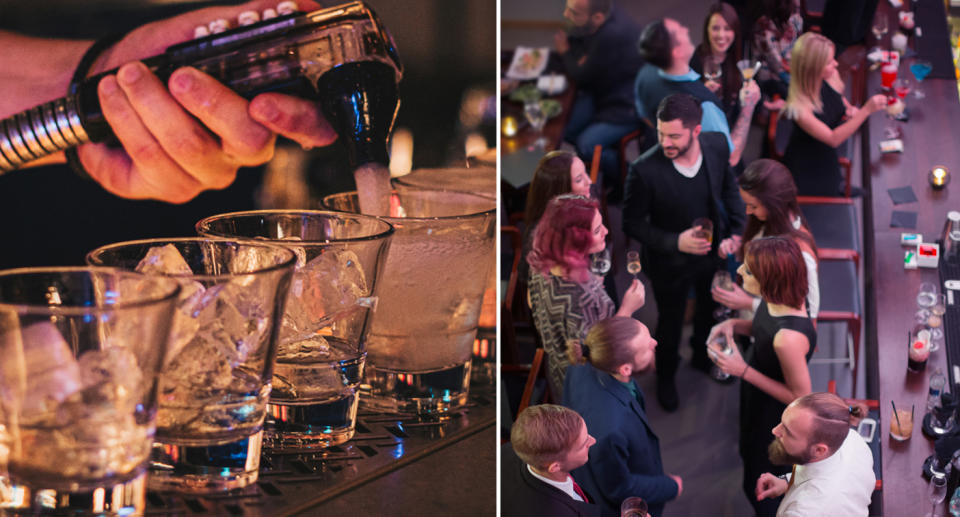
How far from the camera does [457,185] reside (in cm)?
150

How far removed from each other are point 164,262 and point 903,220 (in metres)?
2.24

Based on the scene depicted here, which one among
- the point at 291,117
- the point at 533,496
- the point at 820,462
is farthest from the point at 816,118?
the point at 291,117

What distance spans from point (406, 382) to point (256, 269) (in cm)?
37

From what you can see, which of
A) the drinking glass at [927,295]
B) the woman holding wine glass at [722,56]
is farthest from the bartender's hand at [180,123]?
the drinking glass at [927,295]

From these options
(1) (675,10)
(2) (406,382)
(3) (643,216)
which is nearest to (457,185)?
(2) (406,382)

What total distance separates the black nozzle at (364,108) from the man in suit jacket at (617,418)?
82 centimetres

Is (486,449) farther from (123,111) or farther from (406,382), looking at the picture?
(123,111)

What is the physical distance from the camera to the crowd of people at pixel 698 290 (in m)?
1.86

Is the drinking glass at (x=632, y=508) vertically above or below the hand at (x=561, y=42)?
below

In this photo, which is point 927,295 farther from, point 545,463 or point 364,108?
point 364,108

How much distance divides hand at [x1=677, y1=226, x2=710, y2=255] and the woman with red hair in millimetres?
249

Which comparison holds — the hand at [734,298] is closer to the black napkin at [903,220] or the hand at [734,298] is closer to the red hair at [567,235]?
the red hair at [567,235]

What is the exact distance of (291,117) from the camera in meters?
1.41

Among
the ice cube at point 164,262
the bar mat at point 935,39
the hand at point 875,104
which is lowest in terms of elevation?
the ice cube at point 164,262
